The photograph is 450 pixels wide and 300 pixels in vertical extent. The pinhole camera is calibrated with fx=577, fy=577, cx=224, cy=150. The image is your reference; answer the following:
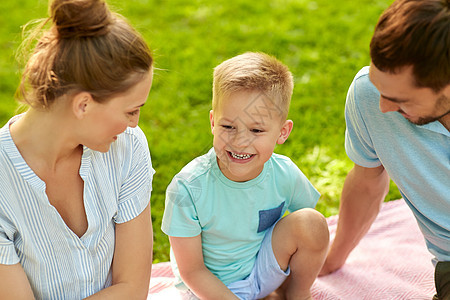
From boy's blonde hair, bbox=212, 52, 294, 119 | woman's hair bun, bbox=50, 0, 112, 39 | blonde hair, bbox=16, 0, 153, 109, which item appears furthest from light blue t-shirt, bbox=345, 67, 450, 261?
A: woman's hair bun, bbox=50, 0, 112, 39

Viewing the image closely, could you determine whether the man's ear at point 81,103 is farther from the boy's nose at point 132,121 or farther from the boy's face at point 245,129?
the boy's face at point 245,129

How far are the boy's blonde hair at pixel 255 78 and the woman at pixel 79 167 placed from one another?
0.33 m

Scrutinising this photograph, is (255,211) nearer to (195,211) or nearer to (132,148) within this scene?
(195,211)

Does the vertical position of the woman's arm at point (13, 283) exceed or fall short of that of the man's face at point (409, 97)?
it falls short

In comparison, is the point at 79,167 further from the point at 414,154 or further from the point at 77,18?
the point at 414,154

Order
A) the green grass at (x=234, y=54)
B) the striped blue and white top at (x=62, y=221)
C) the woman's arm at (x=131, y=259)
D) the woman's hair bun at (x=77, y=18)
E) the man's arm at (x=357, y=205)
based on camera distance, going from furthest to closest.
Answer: the green grass at (x=234, y=54) < the man's arm at (x=357, y=205) < the woman's arm at (x=131, y=259) < the striped blue and white top at (x=62, y=221) < the woman's hair bun at (x=77, y=18)

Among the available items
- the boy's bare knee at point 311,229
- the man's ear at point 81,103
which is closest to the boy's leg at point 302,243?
the boy's bare knee at point 311,229

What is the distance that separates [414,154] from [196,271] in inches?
35.4

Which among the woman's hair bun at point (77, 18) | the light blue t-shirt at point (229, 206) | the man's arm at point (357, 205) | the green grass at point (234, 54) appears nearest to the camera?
the woman's hair bun at point (77, 18)

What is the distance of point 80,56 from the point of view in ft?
5.35

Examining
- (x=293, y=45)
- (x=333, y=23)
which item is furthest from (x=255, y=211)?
(x=333, y=23)

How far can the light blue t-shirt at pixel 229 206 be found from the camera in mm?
2104

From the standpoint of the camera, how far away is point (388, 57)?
176 centimetres

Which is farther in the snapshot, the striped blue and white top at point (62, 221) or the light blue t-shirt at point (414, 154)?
the light blue t-shirt at point (414, 154)
